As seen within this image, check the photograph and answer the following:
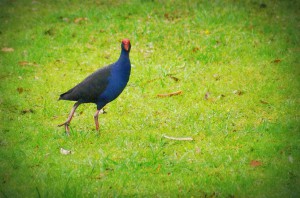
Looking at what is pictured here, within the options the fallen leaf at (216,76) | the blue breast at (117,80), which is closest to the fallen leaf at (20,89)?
the blue breast at (117,80)

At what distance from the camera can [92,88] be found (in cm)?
699

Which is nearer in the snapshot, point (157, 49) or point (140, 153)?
point (140, 153)

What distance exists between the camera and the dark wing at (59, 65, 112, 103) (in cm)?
696

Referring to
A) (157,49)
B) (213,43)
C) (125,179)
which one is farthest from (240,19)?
(125,179)

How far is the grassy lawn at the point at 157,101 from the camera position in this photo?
5934 mm

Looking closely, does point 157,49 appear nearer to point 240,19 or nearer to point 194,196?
point 240,19

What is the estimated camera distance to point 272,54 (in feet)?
31.9

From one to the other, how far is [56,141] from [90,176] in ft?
3.76

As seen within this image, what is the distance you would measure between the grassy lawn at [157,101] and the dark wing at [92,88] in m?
0.50

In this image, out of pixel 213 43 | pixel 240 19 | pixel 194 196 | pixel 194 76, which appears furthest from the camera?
pixel 240 19

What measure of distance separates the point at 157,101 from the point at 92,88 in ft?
5.19

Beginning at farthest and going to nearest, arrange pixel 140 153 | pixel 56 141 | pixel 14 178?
pixel 56 141 < pixel 140 153 < pixel 14 178

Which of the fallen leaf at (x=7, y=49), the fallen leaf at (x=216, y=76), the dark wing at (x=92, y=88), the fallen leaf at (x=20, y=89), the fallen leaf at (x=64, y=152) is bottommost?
the fallen leaf at (x=20, y=89)

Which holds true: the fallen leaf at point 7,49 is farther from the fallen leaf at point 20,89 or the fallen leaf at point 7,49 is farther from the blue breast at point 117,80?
the blue breast at point 117,80
